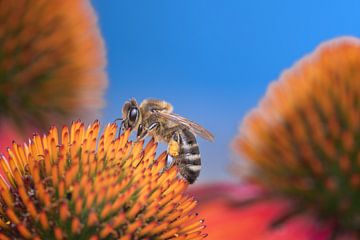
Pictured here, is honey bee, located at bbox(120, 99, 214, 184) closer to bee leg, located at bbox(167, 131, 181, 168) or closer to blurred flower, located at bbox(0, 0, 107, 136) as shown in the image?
bee leg, located at bbox(167, 131, 181, 168)

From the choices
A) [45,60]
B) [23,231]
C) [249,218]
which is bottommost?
[23,231]

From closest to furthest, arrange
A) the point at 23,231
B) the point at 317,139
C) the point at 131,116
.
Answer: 1. the point at 23,231
2. the point at 131,116
3. the point at 317,139

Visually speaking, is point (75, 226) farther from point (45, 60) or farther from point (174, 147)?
point (45, 60)

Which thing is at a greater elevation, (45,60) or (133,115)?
(45,60)

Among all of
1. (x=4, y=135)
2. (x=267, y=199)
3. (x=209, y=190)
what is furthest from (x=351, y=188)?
(x=4, y=135)

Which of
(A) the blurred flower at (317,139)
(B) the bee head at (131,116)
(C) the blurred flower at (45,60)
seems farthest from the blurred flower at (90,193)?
(C) the blurred flower at (45,60)

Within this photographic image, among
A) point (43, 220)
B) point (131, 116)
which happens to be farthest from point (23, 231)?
point (131, 116)

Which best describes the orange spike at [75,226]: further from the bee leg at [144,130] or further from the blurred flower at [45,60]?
the blurred flower at [45,60]
